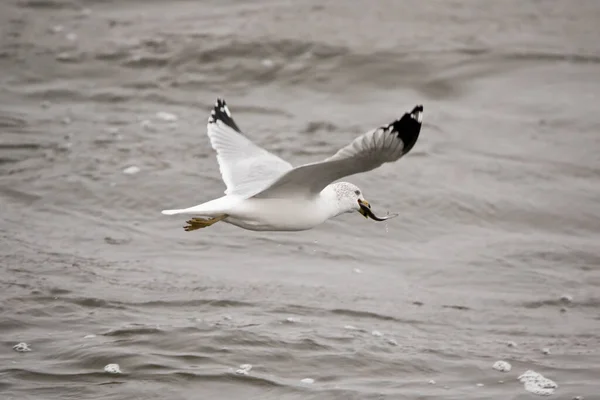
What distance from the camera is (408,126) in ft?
17.2

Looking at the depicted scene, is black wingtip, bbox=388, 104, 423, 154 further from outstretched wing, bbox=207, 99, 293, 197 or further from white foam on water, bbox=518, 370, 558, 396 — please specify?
white foam on water, bbox=518, 370, 558, 396

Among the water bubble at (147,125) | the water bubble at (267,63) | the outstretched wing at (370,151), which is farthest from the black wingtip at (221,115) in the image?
the water bubble at (267,63)

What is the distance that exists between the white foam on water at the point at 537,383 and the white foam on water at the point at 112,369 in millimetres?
2242

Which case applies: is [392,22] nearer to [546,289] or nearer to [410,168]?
[410,168]

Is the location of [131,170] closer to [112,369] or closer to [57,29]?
[112,369]

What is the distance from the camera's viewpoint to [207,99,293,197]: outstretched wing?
6.29 meters

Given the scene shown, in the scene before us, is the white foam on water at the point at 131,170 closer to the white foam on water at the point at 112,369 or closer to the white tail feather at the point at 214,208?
the white tail feather at the point at 214,208

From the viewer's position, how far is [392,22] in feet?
41.2

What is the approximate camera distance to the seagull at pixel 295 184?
5258mm

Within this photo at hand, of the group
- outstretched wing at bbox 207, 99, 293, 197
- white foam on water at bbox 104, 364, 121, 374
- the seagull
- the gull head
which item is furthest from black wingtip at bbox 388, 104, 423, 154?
white foam on water at bbox 104, 364, 121, 374

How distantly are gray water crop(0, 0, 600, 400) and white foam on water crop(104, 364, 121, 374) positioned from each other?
0.22ft

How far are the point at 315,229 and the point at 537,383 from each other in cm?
274

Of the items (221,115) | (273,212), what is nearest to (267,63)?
(221,115)

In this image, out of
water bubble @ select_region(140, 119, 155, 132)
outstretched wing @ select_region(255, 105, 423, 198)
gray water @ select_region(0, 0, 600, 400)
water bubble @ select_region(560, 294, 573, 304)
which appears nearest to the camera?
outstretched wing @ select_region(255, 105, 423, 198)
